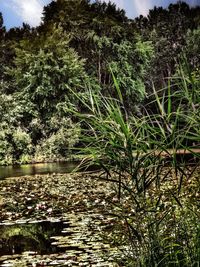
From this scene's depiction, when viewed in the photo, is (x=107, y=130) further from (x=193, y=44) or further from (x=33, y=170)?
(x=193, y=44)

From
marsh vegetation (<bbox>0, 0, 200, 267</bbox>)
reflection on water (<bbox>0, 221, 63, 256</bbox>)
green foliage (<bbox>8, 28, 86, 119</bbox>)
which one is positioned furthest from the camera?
green foliage (<bbox>8, 28, 86, 119</bbox>)

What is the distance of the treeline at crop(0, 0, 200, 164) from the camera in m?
30.1

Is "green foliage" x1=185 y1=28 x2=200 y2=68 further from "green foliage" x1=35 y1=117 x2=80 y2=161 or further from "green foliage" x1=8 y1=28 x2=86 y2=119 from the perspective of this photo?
"green foliage" x1=35 y1=117 x2=80 y2=161

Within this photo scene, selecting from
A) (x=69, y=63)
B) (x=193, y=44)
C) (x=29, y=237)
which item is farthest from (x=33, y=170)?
(x=193, y=44)

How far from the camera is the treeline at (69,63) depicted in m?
30.1

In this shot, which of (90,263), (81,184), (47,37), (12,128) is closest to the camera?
(90,263)

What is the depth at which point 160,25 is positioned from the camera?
47.4 metres

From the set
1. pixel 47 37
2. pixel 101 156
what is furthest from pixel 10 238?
pixel 47 37

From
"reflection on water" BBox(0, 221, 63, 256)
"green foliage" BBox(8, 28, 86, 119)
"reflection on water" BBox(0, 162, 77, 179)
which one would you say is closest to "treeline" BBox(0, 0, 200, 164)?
"green foliage" BBox(8, 28, 86, 119)

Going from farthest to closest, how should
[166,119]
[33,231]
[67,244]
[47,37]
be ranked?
[47,37]
[33,231]
[67,244]
[166,119]

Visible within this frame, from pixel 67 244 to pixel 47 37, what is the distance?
2767 centimetres

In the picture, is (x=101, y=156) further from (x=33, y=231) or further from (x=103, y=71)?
(x=103, y=71)

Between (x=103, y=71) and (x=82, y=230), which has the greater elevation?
(x=103, y=71)

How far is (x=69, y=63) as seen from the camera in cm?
3241
